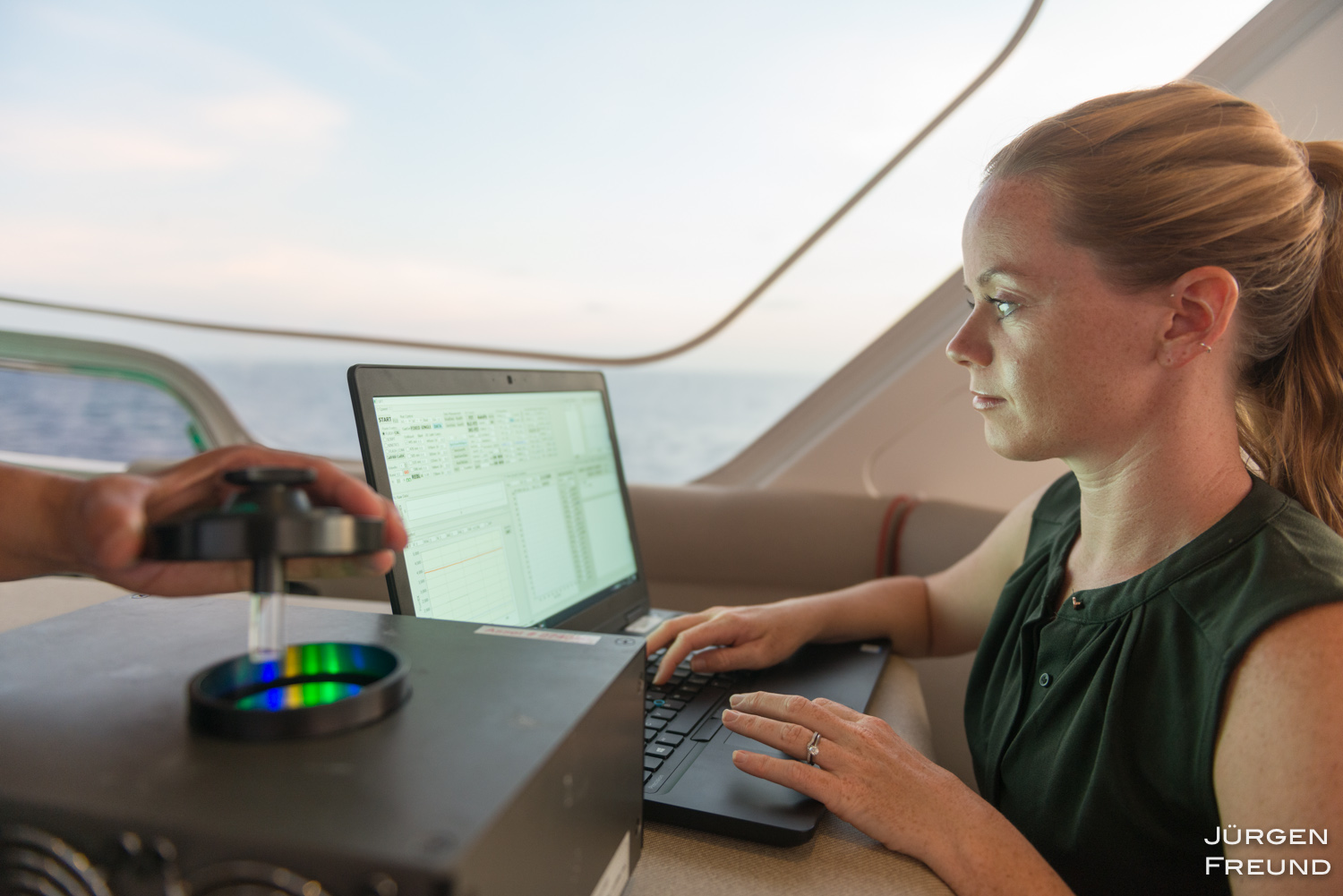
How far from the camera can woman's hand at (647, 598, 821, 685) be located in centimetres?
93

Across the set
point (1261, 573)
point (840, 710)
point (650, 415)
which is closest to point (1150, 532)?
point (1261, 573)

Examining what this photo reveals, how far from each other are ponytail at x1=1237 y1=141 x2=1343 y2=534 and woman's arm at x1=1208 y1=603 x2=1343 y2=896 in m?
0.28

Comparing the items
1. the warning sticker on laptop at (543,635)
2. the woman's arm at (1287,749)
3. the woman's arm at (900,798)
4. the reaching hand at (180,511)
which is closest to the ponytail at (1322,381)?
the woman's arm at (1287,749)

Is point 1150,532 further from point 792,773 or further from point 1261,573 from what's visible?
point 792,773

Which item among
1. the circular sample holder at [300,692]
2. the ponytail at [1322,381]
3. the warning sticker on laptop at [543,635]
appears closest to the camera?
the circular sample holder at [300,692]

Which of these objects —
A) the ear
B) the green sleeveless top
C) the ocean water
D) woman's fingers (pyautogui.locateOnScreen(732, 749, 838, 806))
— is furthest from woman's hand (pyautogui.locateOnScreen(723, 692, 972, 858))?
the ocean water

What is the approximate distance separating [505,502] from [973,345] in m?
0.57

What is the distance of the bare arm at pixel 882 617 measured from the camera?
38.0 inches

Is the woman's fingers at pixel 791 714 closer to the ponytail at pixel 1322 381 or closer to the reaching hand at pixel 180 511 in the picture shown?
the reaching hand at pixel 180 511

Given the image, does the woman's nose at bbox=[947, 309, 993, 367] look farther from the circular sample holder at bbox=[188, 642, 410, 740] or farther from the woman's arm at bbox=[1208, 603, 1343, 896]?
the circular sample holder at bbox=[188, 642, 410, 740]

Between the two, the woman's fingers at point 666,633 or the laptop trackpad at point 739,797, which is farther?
the woman's fingers at point 666,633

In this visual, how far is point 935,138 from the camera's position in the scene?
1789 millimetres

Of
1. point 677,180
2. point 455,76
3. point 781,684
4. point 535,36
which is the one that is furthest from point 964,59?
point 455,76

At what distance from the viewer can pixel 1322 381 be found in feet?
2.73
